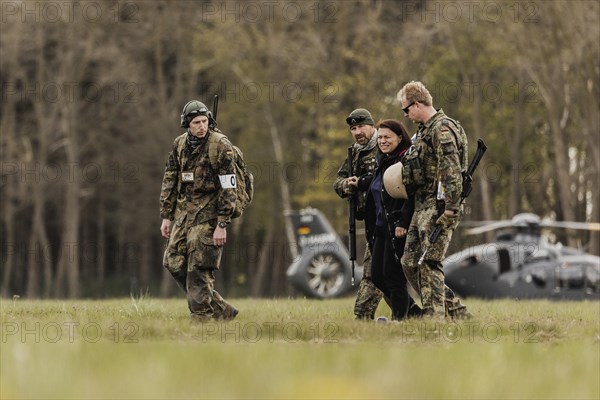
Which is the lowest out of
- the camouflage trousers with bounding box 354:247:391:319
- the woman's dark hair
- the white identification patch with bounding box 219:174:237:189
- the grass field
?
the grass field

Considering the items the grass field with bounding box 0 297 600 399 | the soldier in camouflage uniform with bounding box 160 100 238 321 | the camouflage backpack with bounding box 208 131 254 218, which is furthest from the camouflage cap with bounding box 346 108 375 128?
the grass field with bounding box 0 297 600 399

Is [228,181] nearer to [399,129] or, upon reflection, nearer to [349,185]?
[349,185]

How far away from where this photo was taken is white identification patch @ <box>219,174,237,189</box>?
1186 cm

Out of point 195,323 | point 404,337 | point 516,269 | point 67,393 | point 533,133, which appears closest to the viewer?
point 67,393

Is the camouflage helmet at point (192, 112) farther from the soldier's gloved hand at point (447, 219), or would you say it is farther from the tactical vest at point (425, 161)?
the soldier's gloved hand at point (447, 219)

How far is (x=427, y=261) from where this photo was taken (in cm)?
1150

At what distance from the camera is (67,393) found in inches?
237

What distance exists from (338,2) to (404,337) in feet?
130

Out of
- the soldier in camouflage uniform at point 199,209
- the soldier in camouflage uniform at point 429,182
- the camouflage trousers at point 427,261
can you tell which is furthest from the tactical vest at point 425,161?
the soldier in camouflage uniform at point 199,209

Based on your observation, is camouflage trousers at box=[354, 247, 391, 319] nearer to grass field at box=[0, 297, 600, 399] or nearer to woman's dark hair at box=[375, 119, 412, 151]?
woman's dark hair at box=[375, 119, 412, 151]

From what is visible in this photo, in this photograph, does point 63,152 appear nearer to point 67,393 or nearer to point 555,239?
point 555,239

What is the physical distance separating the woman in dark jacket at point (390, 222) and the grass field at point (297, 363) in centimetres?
103

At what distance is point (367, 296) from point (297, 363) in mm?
5409

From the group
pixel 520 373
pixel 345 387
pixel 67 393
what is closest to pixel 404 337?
pixel 520 373
